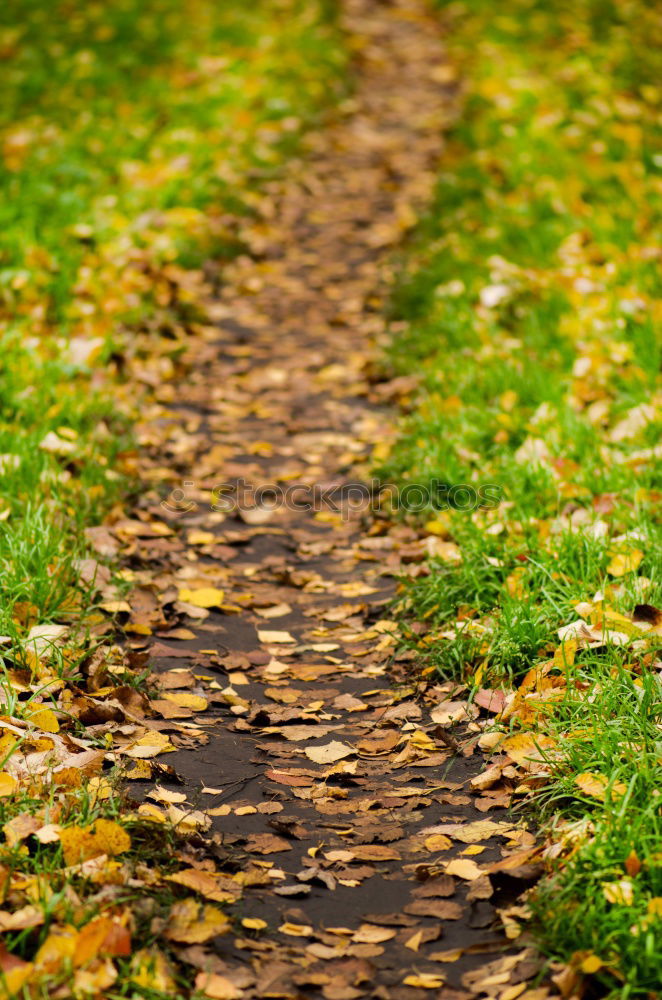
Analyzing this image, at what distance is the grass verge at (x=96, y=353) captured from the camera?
6.71ft

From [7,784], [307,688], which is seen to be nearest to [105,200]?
[307,688]

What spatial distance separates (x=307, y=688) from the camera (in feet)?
10.2

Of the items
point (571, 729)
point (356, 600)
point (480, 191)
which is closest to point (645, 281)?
point (480, 191)

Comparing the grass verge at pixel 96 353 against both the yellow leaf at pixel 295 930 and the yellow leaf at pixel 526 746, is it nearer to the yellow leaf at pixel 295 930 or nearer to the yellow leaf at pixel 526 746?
the yellow leaf at pixel 295 930

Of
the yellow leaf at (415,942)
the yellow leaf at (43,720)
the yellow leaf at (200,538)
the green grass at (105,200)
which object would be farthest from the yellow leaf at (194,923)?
the yellow leaf at (200,538)

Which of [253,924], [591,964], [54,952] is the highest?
[54,952]

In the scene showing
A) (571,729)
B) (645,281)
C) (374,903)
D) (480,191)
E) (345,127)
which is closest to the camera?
(374,903)

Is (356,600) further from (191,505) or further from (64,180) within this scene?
(64,180)

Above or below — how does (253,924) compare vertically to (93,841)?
below

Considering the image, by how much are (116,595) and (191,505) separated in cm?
93

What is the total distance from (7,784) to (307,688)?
1.08m

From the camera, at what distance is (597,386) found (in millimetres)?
4348

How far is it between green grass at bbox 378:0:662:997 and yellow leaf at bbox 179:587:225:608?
68 cm

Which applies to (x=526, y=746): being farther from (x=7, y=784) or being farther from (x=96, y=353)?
(x=96, y=353)
